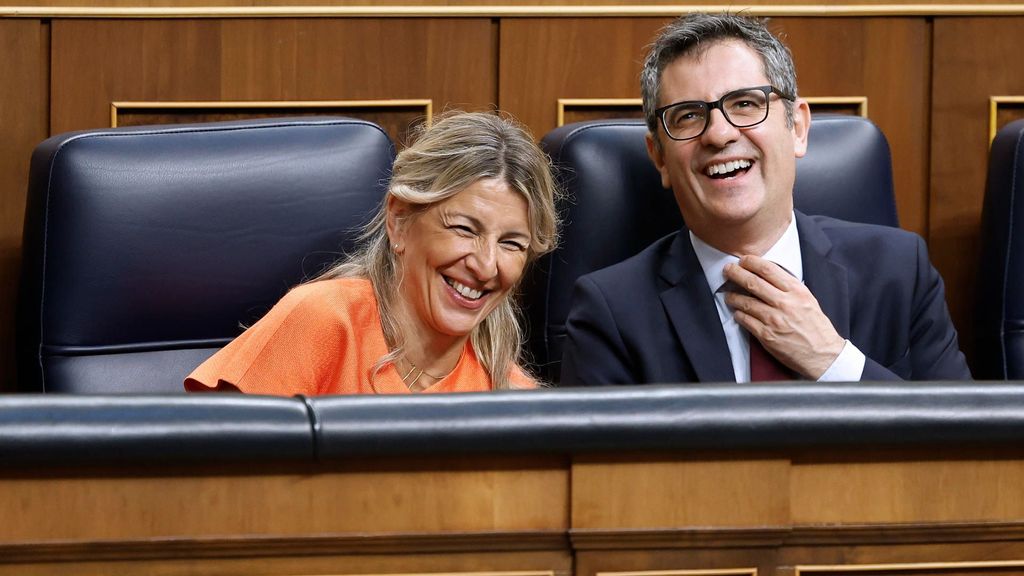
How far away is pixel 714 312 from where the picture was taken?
1.33 metres

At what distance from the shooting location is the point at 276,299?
57.4 inches

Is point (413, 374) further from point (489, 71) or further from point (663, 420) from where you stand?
point (663, 420)

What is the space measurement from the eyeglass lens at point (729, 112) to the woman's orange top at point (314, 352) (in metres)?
0.34

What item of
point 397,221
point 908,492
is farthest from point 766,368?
point 908,492

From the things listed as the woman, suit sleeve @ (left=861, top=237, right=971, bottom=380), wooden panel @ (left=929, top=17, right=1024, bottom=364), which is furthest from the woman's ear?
wooden panel @ (left=929, top=17, right=1024, bottom=364)

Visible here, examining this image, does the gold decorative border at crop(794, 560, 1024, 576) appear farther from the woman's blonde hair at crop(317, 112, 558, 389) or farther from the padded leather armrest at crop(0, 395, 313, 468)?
the woman's blonde hair at crop(317, 112, 558, 389)

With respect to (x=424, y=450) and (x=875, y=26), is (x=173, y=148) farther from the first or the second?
(x=875, y=26)

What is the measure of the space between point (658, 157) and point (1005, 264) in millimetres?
516

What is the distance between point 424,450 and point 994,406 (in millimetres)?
330

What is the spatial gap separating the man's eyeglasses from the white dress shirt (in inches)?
4.6

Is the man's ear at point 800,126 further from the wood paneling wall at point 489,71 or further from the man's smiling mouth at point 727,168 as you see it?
the wood paneling wall at point 489,71

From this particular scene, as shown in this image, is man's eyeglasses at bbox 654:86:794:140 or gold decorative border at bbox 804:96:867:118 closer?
man's eyeglasses at bbox 654:86:794:140

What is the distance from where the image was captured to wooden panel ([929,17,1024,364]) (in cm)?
183

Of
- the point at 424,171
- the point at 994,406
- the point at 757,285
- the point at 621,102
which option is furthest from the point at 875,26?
the point at 994,406
